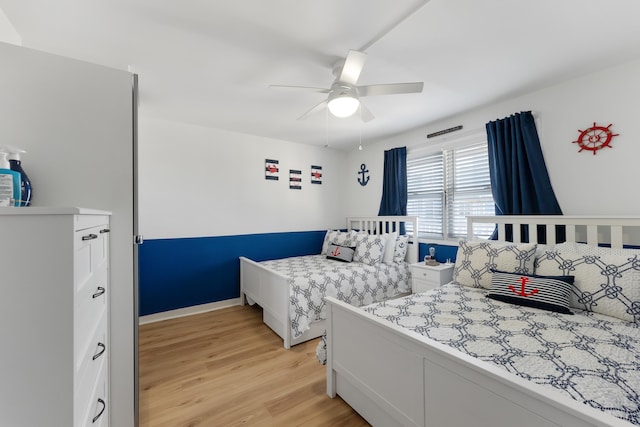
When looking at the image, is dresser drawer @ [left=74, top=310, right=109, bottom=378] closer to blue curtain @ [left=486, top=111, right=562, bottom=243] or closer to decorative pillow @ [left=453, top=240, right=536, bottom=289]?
decorative pillow @ [left=453, top=240, right=536, bottom=289]

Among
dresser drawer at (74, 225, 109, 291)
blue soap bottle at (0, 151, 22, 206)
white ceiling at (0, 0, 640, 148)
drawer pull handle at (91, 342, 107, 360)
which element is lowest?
drawer pull handle at (91, 342, 107, 360)

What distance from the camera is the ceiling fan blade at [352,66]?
1.67 m

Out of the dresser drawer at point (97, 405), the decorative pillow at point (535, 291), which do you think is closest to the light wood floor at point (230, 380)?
the dresser drawer at point (97, 405)

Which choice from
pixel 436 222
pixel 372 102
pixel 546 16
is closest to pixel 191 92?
pixel 372 102

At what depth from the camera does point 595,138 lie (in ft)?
7.22

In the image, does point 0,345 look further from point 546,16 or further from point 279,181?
point 279,181

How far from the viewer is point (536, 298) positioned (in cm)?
174

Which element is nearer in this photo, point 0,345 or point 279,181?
point 0,345

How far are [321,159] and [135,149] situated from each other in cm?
333

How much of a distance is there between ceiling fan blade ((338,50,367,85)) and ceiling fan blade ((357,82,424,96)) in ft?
0.41

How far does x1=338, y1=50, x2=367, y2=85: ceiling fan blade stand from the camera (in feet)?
5.48

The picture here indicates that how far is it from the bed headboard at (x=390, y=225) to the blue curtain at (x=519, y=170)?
105cm

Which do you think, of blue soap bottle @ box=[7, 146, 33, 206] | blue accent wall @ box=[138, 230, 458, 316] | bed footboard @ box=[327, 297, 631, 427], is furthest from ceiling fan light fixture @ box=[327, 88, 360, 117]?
blue accent wall @ box=[138, 230, 458, 316]

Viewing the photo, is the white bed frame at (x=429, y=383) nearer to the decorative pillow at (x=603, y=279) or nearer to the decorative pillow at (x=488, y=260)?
the decorative pillow at (x=603, y=279)
